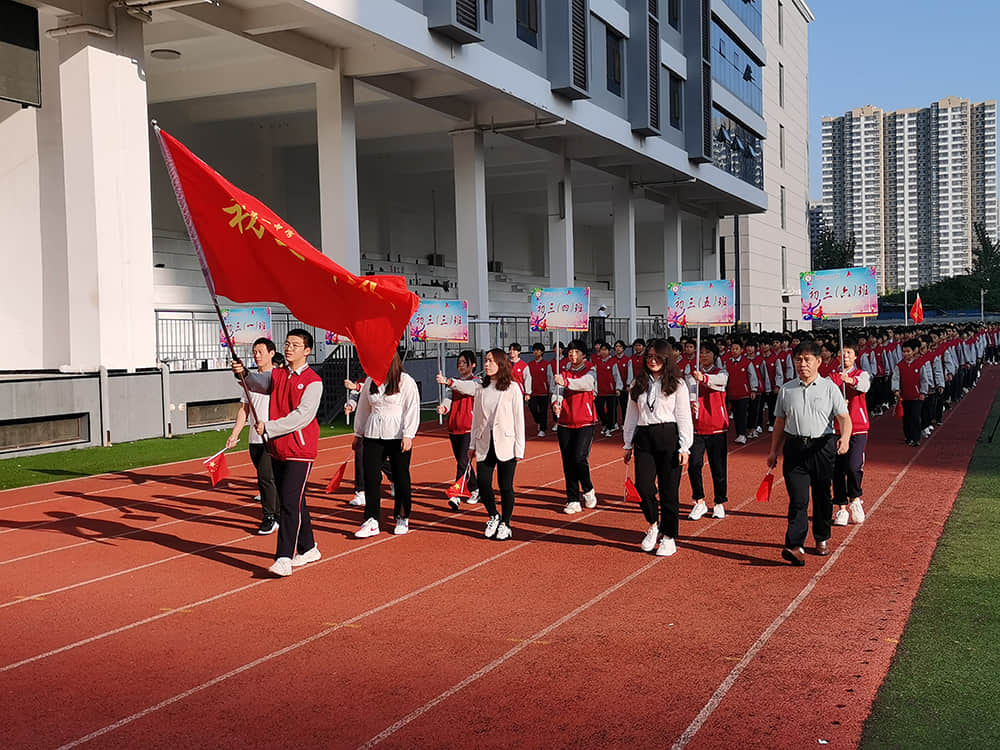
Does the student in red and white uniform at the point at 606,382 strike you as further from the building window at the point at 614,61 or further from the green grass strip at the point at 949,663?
the building window at the point at 614,61

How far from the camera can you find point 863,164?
127 metres

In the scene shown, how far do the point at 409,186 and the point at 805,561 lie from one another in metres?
35.0

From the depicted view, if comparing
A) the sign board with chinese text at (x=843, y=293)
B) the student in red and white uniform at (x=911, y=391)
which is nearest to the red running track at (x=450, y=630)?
the sign board with chinese text at (x=843, y=293)

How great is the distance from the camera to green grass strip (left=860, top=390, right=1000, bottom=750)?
504cm

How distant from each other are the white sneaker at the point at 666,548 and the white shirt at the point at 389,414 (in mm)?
2574

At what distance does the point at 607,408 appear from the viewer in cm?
2048

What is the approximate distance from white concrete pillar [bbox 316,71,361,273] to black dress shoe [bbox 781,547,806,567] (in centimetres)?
1673

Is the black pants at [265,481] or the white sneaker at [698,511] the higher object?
the black pants at [265,481]

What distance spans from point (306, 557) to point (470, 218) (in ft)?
67.9

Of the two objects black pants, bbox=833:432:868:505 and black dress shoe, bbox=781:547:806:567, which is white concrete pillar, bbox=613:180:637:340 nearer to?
black pants, bbox=833:432:868:505

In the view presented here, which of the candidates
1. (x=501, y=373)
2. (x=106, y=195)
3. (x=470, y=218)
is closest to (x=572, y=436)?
(x=501, y=373)

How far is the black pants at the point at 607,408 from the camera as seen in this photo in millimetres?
20359

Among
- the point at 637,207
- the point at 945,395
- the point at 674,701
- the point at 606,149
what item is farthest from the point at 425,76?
the point at 637,207

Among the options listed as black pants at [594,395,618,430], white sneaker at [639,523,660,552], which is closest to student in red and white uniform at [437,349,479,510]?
white sneaker at [639,523,660,552]
